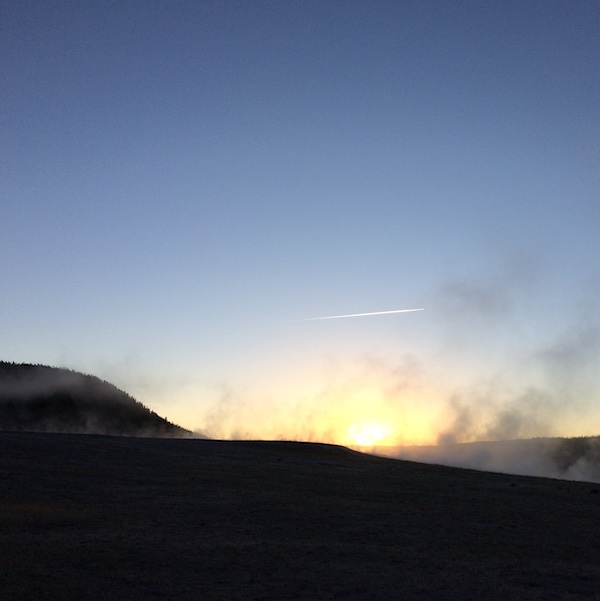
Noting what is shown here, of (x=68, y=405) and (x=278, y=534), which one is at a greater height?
(x=68, y=405)

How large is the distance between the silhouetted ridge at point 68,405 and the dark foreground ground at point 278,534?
4596 centimetres

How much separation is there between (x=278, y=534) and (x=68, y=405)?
66.0m

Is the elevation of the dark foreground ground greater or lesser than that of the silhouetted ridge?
lesser

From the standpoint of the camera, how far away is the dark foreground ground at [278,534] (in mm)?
10375

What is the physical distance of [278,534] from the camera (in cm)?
1452

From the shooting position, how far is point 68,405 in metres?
75.8

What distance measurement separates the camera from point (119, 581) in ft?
34.3

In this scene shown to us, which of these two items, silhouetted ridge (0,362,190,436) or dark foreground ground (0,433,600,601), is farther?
silhouetted ridge (0,362,190,436)

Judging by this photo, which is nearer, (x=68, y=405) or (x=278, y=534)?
(x=278, y=534)

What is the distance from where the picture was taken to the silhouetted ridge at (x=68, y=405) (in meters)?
69.8

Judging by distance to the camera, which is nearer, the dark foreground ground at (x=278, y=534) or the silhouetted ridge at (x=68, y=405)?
the dark foreground ground at (x=278, y=534)

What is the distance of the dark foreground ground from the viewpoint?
10.4m

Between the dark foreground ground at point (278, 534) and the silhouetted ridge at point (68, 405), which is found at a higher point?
the silhouetted ridge at point (68, 405)

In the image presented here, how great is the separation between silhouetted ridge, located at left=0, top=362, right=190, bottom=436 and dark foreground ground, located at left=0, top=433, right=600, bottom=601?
46.0m
